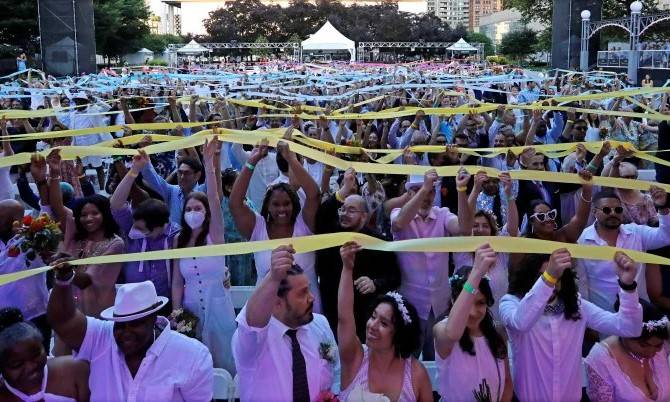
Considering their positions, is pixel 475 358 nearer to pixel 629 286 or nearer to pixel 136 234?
pixel 629 286

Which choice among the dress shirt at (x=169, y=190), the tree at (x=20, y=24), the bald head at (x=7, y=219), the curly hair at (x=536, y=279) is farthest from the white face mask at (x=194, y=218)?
the tree at (x=20, y=24)

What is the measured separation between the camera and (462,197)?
4879 mm

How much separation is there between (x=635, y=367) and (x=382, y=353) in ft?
4.30

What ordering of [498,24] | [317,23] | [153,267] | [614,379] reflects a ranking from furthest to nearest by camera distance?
[498,24], [317,23], [153,267], [614,379]

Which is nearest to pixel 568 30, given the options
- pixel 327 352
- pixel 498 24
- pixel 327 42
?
pixel 327 42

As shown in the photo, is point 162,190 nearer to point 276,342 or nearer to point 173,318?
point 173,318

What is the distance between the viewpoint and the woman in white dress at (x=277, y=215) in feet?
16.1

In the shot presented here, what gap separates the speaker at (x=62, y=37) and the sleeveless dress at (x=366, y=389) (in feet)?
93.9

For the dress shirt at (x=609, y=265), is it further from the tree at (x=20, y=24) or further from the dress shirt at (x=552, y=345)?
the tree at (x=20, y=24)

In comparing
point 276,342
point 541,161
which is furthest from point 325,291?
point 541,161

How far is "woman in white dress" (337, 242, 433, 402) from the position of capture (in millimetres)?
3510

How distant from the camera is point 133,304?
10.9ft

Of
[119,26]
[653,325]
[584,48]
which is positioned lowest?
[653,325]

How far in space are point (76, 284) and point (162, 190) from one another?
2373 mm
